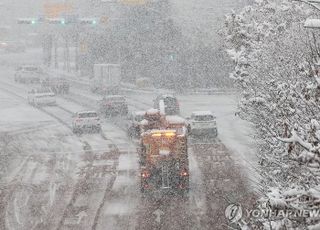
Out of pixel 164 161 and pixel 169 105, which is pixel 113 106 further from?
pixel 164 161

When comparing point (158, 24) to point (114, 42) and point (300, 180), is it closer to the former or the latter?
point (114, 42)

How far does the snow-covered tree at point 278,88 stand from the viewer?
8508 mm

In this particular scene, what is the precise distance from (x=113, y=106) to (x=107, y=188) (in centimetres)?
2129

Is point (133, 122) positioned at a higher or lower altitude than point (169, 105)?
higher

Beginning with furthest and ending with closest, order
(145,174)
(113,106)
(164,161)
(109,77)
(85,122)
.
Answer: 1. (109,77)
2. (113,106)
3. (85,122)
4. (145,174)
5. (164,161)

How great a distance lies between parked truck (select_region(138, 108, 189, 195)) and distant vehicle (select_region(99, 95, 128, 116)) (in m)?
22.4

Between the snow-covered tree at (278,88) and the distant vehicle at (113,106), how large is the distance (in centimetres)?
1600

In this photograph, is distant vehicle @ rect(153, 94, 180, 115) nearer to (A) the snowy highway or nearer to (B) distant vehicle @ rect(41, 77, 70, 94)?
(A) the snowy highway

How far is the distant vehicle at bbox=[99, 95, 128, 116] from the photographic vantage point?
4761 cm

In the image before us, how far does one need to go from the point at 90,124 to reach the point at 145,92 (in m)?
21.6

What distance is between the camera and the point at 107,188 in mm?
26703

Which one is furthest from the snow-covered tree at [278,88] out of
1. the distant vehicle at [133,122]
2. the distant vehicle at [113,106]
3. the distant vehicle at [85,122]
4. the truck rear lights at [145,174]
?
the distant vehicle at [113,106]

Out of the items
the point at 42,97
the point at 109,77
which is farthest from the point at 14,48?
the point at 42,97

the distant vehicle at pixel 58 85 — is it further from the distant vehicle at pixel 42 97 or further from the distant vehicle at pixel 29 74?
the distant vehicle at pixel 29 74
